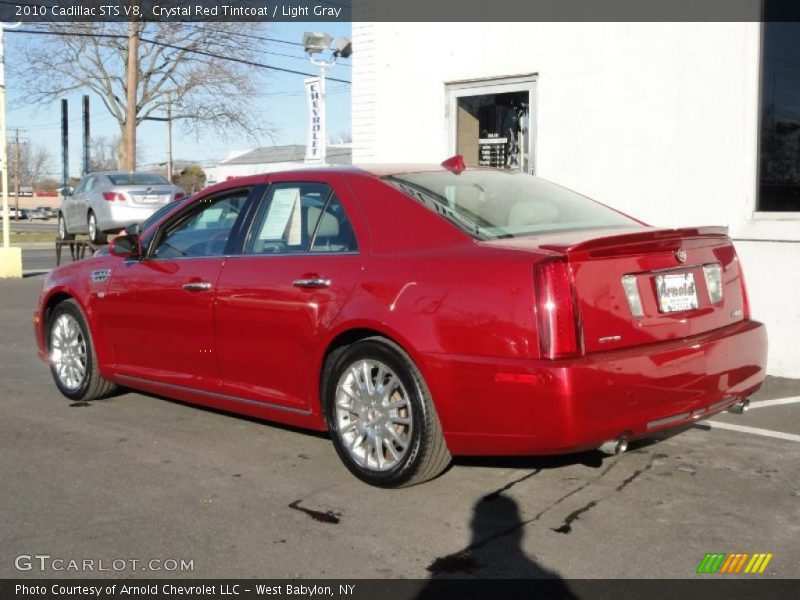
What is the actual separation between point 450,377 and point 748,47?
492 centimetres

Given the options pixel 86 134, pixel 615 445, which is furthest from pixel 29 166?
pixel 615 445

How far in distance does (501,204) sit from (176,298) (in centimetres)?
203

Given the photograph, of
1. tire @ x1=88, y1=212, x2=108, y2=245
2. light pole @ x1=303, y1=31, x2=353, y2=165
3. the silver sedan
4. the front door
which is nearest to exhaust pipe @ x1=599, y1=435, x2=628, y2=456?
the front door

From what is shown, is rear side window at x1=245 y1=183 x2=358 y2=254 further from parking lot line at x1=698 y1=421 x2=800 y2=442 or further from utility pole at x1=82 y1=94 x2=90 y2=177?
utility pole at x1=82 y1=94 x2=90 y2=177

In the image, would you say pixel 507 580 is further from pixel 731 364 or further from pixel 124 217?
pixel 124 217

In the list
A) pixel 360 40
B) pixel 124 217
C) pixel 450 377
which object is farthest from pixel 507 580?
pixel 124 217

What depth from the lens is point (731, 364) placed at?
14.4 feet

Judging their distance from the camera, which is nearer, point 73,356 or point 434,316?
point 434,316

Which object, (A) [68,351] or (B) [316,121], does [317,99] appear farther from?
(A) [68,351]

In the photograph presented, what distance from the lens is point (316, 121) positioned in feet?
44.7

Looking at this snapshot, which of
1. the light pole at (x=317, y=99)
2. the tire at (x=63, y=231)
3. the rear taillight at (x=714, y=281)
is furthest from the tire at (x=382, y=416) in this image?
the tire at (x=63, y=231)

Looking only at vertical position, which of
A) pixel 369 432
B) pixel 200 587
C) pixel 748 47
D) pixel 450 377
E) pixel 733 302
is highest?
pixel 748 47

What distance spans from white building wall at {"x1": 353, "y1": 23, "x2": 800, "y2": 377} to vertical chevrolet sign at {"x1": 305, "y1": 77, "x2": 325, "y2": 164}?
141 inches

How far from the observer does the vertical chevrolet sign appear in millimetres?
13531
